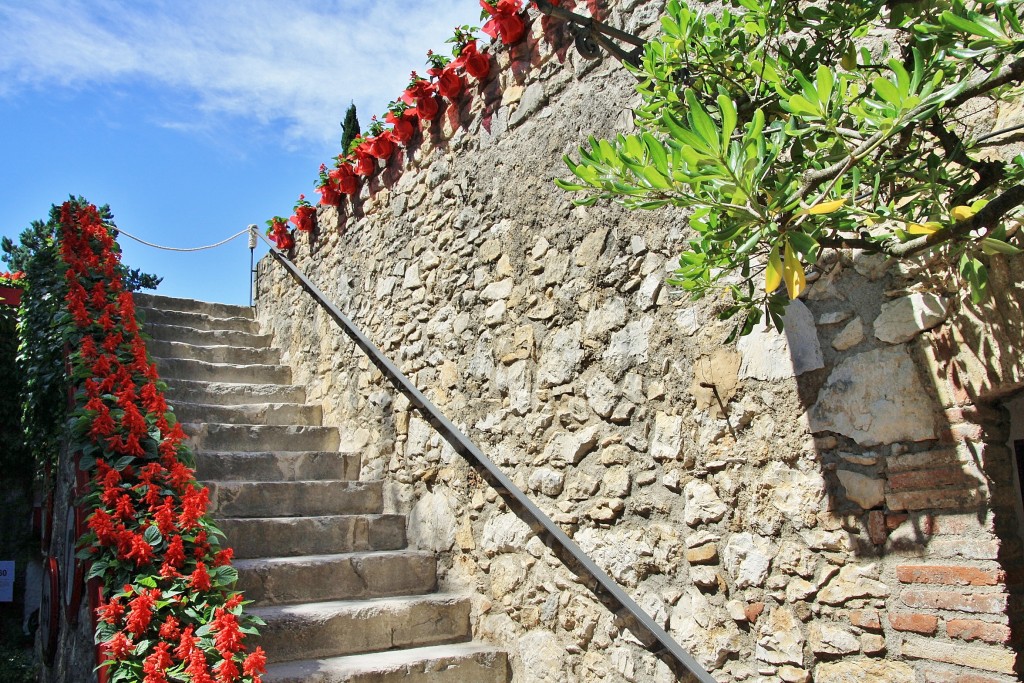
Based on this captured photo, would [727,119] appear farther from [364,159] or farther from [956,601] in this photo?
[364,159]

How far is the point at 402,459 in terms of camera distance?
3.84 metres

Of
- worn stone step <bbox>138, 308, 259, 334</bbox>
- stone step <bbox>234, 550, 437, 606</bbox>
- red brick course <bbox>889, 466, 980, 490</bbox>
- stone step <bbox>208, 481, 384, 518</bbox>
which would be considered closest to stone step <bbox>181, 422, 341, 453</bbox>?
stone step <bbox>208, 481, 384, 518</bbox>

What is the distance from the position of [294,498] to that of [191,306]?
271 centimetres

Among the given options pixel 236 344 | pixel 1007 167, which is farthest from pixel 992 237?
pixel 236 344

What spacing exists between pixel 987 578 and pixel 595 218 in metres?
1.65

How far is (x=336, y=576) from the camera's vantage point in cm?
329

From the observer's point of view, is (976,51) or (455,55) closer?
(976,51)

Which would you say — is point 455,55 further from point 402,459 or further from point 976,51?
point 976,51

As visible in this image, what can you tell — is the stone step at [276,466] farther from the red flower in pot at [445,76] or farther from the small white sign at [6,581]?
the small white sign at [6,581]

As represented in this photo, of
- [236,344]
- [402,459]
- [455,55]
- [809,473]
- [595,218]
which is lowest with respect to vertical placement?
[809,473]

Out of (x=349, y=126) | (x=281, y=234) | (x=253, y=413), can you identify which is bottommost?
(x=253, y=413)

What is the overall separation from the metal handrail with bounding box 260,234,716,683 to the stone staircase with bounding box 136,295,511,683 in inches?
20.6

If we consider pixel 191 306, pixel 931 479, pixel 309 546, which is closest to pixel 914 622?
pixel 931 479

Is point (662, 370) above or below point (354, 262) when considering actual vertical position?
below
